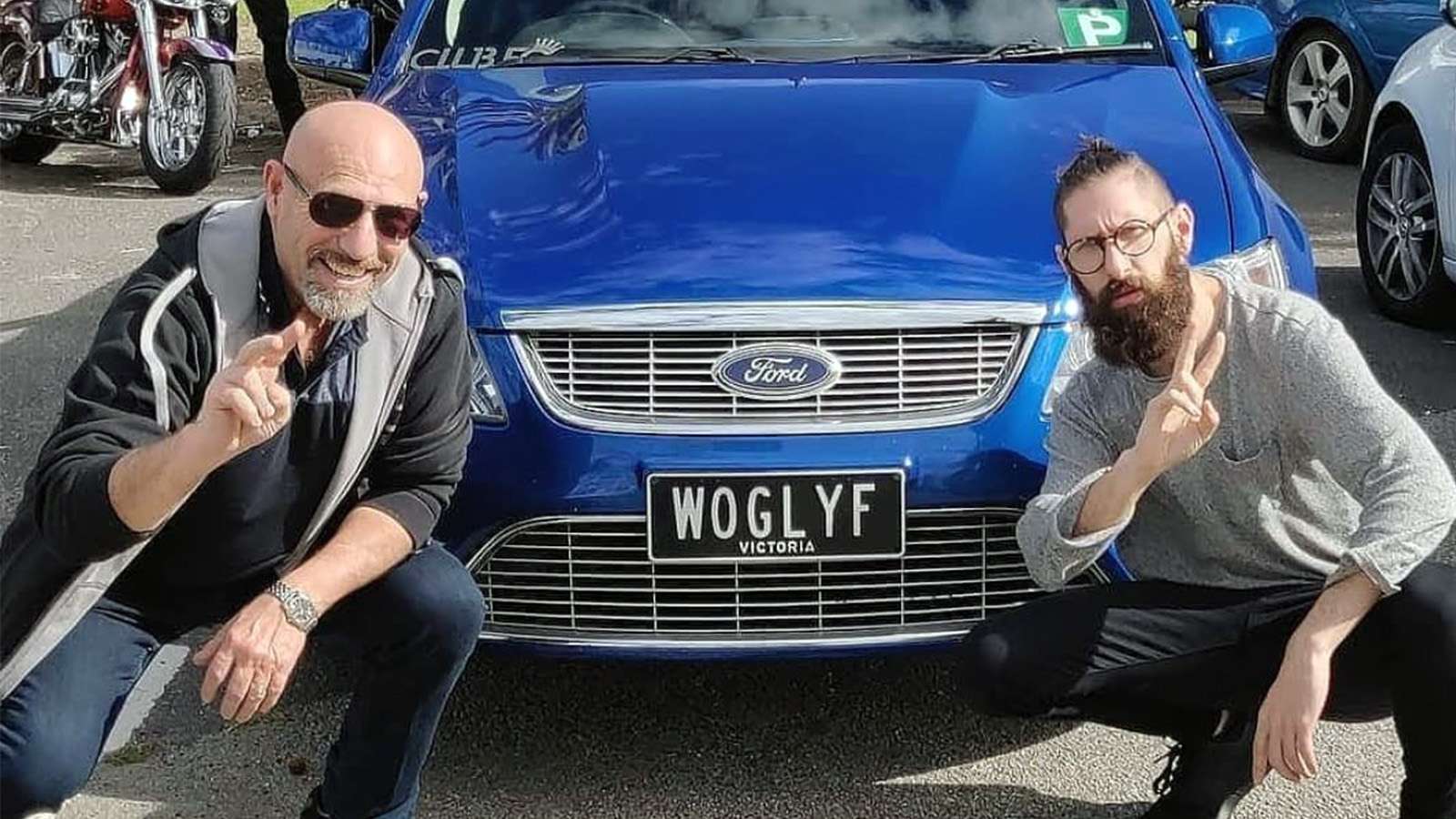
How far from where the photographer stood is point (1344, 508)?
2887 millimetres

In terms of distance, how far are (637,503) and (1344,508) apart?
1119 mm

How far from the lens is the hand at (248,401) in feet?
7.98

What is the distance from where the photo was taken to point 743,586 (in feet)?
10.1

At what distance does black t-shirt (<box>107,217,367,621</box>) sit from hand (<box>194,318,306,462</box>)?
197 mm

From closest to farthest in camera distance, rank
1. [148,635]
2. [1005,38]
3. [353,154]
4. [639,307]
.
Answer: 1. [353,154]
2. [148,635]
3. [639,307]
4. [1005,38]

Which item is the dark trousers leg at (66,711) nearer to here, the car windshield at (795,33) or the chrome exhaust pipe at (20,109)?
the car windshield at (795,33)

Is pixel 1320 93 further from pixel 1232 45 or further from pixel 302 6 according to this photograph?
pixel 302 6

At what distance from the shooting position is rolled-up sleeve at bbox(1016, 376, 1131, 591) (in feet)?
9.20

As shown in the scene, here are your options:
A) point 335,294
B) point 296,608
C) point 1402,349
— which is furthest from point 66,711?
point 1402,349

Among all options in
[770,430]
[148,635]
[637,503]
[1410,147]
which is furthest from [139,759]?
[1410,147]

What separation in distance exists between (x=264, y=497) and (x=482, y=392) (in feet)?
1.52

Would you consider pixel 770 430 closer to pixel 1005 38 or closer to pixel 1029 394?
pixel 1029 394

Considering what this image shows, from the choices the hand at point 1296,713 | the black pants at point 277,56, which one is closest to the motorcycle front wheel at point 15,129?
the black pants at point 277,56

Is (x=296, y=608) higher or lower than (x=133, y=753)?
higher
